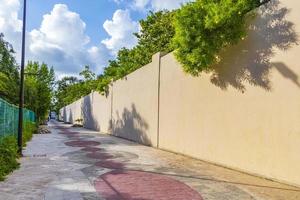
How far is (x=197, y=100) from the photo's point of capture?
559 inches

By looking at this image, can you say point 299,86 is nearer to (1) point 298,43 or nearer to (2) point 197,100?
(1) point 298,43

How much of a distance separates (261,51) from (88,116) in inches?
1449

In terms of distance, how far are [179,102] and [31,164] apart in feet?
20.4

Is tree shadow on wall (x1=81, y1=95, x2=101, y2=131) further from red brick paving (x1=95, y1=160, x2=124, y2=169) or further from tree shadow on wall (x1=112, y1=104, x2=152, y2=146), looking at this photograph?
red brick paving (x1=95, y1=160, x2=124, y2=169)

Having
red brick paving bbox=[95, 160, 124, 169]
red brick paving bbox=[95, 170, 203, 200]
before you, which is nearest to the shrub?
red brick paving bbox=[95, 170, 203, 200]

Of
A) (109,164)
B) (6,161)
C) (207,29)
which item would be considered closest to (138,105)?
(109,164)

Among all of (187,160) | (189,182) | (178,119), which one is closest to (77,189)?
(189,182)

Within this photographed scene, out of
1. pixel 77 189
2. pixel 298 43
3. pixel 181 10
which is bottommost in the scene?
pixel 77 189

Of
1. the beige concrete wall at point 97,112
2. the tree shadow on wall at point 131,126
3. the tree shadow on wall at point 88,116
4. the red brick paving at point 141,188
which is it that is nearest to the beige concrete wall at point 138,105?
the tree shadow on wall at point 131,126

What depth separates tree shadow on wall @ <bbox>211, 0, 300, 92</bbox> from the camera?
9.62 metres

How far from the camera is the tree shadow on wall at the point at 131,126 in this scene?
21547mm

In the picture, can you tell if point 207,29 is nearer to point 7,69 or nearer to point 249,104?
point 249,104

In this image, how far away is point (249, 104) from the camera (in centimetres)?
1083

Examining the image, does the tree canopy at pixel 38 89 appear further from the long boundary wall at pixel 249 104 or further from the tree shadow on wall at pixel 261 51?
the tree shadow on wall at pixel 261 51
